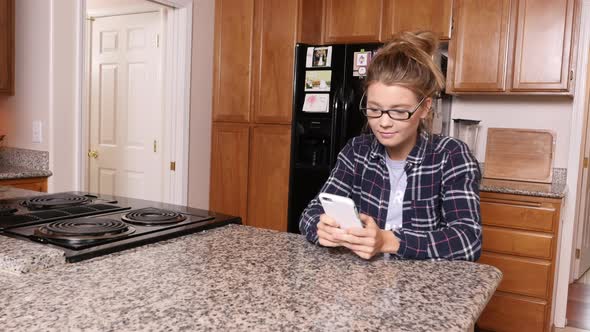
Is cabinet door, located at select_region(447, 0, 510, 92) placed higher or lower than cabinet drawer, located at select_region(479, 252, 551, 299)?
higher

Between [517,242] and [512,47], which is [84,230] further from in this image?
[512,47]

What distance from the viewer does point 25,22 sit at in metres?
2.98

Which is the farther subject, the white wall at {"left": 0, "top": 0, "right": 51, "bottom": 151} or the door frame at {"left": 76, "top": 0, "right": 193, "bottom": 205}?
the door frame at {"left": 76, "top": 0, "right": 193, "bottom": 205}

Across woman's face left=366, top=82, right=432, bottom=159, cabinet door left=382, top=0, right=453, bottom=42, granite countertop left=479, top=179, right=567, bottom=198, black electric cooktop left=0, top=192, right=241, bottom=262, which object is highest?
cabinet door left=382, top=0, right=453, bottom=42

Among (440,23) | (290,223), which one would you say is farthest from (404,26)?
(290,223)

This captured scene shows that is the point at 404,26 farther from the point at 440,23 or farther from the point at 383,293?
the point at 383,293

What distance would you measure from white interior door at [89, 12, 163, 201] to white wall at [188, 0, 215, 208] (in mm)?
240

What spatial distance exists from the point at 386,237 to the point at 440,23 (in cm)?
245

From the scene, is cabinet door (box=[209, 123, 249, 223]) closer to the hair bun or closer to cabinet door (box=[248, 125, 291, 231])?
cabinet door (box=[248, 125, 291, 231])

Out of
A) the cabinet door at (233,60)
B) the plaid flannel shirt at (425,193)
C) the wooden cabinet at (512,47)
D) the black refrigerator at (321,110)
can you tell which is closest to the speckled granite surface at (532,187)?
the wooden cabinet at (512,47)

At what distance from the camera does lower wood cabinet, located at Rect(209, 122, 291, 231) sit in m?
3.54

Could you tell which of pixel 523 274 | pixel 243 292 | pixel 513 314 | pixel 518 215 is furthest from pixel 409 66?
pixel 513 314

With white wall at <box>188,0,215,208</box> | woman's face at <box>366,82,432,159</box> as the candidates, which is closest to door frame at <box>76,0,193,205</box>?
white wall at <box>188,0,215,208</box>

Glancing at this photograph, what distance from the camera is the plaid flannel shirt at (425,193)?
1.19 metres
